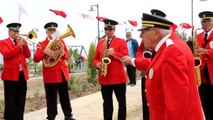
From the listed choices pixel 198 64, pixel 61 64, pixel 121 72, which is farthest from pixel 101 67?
pixel 198 64

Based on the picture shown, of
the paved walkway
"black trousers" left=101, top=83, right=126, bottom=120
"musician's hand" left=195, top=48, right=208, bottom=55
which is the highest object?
"musician's hand" left=195, top=48, right=208, bottom=55

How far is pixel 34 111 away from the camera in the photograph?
9.30 m

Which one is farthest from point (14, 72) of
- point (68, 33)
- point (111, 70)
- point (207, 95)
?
point (207, 95)

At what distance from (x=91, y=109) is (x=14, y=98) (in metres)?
2.62

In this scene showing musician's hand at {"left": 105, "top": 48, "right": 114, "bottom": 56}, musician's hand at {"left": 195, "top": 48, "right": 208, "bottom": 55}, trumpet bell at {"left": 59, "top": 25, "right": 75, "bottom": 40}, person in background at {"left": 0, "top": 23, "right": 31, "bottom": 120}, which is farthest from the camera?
trumpet bell at {"left": 59, "top": 25, "right": 75, "bottom": 40}

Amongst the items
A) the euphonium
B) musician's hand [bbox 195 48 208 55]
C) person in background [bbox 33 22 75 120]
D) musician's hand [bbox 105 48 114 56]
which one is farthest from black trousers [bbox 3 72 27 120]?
musician's hand [bbox 195 48 208 55]

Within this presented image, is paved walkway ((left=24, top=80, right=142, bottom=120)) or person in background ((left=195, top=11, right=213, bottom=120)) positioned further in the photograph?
paved walkway ((left=24, top=80, right=142, bottom=120))

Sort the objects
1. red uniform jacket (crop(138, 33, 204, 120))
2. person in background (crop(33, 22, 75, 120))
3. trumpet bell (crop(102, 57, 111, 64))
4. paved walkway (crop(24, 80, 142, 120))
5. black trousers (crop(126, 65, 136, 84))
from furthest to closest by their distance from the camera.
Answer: black trousers (crop(126, 65, 136, 84)), paved walkway (crop(24, 80, 142, 120)), person in background (crop(33, 22, 75, 120)), trumpet bell (crop(102, 57, 111, 64)), red uniform jacket (crop(138, 33, 204, 120))

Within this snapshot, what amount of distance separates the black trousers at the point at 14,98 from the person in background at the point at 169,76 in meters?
4.36

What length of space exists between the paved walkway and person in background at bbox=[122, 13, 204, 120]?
508 centimetres

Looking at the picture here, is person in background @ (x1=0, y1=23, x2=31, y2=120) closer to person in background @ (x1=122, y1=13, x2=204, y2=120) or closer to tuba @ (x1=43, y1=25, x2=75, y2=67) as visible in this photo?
tuba @ (x1=43, y1=25, x2=75, y2=67)

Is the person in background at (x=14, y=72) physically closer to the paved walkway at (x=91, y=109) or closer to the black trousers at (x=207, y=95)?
the paved walkway at (x=91, y=109)

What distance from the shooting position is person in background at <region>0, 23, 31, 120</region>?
7.29 m

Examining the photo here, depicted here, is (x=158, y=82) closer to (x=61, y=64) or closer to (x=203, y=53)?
(x=203, y=53)
